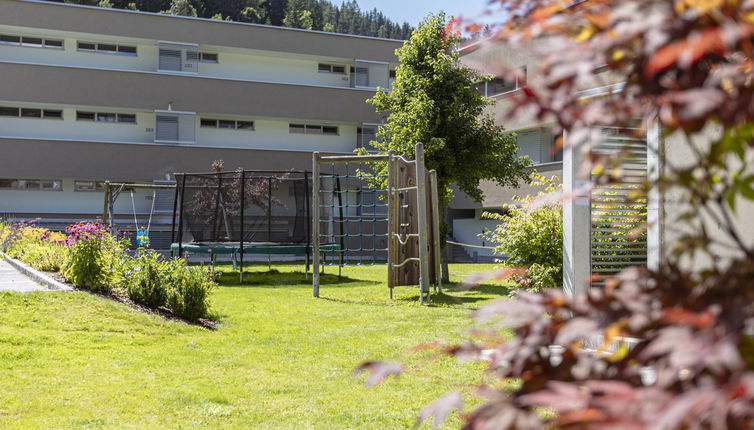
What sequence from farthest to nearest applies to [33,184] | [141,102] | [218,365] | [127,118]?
1. [127,118]
2. [141,102]
3. [33,184]
4. [218,365]

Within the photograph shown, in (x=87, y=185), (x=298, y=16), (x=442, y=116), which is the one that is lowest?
(x=87, y=185)

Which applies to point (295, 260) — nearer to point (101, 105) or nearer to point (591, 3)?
point (101, 105)

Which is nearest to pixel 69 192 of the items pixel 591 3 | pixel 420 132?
pixel 420 132

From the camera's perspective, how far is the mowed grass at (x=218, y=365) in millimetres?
4848

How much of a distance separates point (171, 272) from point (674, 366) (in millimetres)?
8843

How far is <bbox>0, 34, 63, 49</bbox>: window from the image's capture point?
28.7m

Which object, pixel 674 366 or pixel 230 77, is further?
pixel 230 77

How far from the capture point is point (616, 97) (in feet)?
4.77

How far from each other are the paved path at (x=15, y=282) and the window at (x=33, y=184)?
15819 mm

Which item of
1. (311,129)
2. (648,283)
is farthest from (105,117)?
(648,283)

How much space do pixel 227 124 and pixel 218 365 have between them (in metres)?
25.6

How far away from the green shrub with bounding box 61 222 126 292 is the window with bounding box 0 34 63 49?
21.6 metres

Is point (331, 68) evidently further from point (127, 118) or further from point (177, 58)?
point (127, 118)

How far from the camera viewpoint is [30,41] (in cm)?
2905
